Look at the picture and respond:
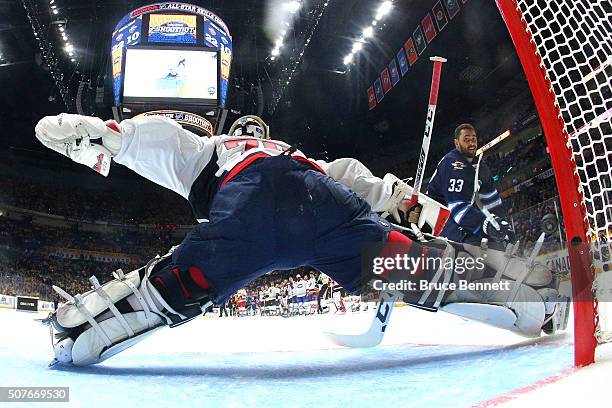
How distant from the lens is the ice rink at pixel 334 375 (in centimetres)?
96

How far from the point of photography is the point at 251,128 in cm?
202

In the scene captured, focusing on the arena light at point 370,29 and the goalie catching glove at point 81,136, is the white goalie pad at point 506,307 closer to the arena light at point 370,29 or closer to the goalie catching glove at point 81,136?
the goalie catching glove at point 81,136

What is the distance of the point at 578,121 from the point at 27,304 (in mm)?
9699

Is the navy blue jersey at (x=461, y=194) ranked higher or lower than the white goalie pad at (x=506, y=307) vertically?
higher

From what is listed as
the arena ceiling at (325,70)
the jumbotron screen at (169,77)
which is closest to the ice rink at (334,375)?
the jumbotron screen at (169,77)

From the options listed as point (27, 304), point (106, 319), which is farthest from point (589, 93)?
point (27, 304)

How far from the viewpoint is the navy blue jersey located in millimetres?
2740

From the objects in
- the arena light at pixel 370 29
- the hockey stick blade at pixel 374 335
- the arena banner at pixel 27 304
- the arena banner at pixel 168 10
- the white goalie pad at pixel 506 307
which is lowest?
the arena banner at pixel 27 304

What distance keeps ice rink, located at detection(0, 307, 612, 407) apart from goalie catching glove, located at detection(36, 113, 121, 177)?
67 cm

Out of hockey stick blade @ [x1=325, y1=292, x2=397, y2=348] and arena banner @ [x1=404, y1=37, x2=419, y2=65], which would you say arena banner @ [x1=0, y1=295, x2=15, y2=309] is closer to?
hockey stick blade @ [x1=325, y1=292, x2=397, y2=348]

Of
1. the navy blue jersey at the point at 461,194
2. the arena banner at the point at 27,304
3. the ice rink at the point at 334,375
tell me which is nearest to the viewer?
the ice rink at the point at 334,375

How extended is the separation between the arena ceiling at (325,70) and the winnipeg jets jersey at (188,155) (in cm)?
906

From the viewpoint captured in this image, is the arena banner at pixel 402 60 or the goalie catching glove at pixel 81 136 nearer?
the goalie catching glove at pixel 81 136

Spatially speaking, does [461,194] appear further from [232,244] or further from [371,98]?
[371,98]
